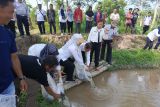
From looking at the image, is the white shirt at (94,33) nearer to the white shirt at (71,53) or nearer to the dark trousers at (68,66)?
the white shirt at (71,53)

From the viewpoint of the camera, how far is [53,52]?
5879 mm

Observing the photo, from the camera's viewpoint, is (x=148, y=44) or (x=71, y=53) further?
(x=148, y=44)

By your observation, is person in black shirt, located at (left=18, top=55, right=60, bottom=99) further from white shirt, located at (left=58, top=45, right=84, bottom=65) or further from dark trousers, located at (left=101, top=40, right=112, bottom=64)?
dark trousers, located at (left=101, top=40, right=112, bottom=64)

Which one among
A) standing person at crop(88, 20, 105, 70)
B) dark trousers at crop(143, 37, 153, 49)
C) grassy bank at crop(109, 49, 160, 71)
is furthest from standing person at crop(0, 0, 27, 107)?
dark trousers at crop(143, 37, 153, 49)

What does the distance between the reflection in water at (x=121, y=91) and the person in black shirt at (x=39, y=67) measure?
2.74 metres

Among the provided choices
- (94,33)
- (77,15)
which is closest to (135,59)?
(94,33)

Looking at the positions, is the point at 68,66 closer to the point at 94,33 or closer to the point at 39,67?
the point at 94,33

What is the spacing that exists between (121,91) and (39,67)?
13.9ft

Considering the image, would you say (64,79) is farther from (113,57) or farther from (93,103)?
(113,57)

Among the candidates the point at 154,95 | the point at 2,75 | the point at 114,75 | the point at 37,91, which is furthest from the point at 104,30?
the point at 2,75

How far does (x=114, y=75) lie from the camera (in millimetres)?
9805

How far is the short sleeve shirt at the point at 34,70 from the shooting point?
13.9ft

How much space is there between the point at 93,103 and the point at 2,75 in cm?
432

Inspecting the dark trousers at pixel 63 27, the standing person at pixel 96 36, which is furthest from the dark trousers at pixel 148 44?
the dark trousers at pixel 63 27
